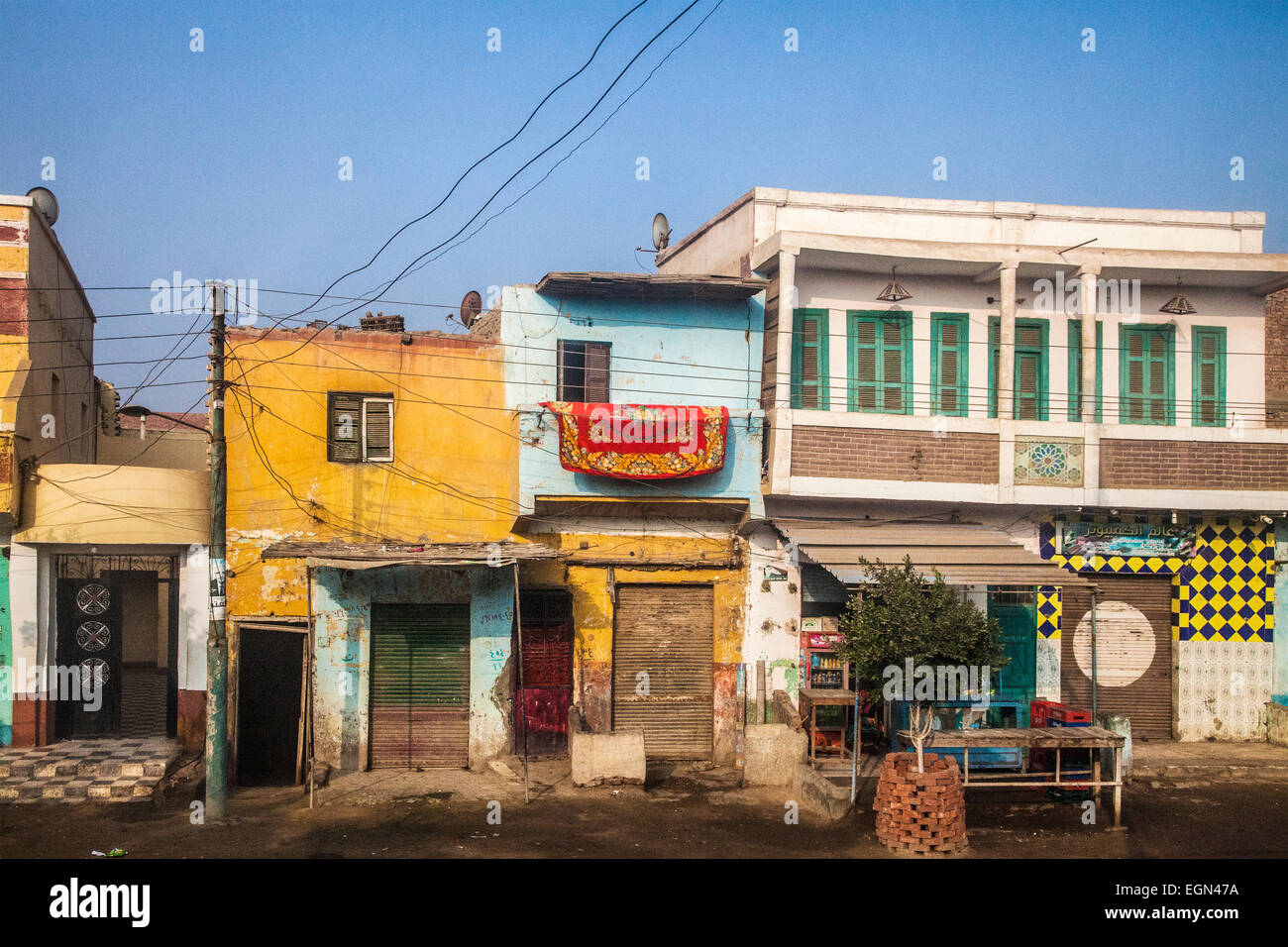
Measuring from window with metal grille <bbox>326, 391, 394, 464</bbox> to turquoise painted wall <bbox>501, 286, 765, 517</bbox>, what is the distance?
186cm

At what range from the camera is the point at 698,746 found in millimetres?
16547

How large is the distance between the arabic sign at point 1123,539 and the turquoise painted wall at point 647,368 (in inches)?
196

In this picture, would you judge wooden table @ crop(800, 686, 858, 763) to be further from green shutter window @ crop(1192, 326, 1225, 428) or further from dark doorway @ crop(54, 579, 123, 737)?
dark doorway @ crop(54, 579, 123, 737)

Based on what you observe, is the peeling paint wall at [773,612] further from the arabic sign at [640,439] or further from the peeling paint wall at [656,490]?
the arabic sign at [640,439]

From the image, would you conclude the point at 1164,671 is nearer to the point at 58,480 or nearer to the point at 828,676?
the point at 828,676

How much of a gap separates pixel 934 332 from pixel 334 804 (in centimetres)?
1087

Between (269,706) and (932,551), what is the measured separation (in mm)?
9721

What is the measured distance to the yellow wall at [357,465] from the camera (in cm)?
1556

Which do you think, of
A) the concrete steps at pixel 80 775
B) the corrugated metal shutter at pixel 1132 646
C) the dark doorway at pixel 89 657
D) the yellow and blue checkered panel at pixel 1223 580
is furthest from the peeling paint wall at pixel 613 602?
the dark doorway at pixel 89 657

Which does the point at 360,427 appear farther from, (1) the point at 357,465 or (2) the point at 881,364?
(2) the point at 881,364

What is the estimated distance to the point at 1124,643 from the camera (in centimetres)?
Answer: 1728

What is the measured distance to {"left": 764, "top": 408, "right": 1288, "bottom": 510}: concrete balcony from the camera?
15703mm

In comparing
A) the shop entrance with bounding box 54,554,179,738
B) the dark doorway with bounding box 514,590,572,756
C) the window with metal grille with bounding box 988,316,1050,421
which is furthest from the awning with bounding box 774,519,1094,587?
the shop entrance with bounding box 54,554,179,738
